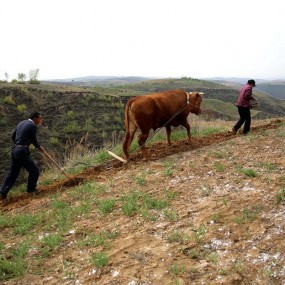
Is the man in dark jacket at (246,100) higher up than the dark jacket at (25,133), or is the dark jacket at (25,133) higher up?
the man in dark jacket at (246,100)

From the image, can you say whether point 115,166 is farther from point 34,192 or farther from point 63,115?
point 63,115

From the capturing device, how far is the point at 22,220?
6.73m

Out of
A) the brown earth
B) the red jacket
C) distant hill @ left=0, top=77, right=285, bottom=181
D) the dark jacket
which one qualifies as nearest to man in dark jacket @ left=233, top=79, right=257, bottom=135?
the red jacket

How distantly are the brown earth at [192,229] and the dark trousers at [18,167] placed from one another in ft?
1.31

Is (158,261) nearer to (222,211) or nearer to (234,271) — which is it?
(234,271)

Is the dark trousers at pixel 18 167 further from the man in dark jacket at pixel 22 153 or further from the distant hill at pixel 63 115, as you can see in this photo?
the distant hill at pixel 63 115

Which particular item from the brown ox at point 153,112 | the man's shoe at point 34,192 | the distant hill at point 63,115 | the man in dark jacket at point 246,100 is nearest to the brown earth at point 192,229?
the man's shoe at point 34,192

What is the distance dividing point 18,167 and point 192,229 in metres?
4.88

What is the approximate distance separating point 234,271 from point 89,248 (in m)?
2.07

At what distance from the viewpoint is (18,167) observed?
28.3ft

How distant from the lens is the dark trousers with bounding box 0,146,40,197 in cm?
844

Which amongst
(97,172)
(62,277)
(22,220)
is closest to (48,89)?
(97,172)

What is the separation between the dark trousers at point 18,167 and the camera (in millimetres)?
8438

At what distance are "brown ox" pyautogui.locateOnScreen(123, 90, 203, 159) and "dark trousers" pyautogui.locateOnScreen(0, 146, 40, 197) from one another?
2.53 m
